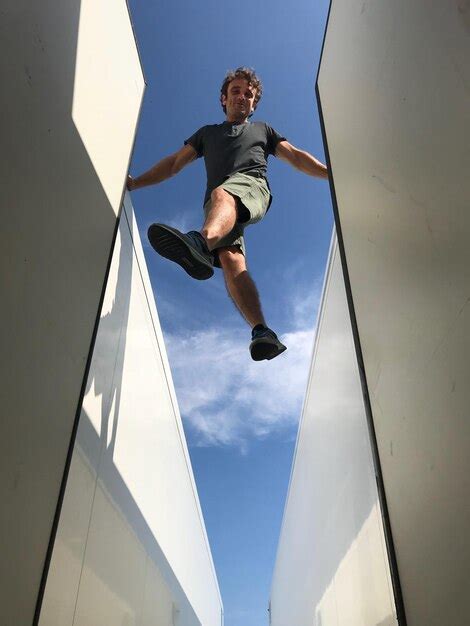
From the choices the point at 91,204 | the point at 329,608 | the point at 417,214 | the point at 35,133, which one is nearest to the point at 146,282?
the point at 91,204

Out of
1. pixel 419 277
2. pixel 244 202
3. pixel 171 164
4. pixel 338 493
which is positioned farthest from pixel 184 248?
pixel 338 493

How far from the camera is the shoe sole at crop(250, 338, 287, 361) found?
81.5 inches

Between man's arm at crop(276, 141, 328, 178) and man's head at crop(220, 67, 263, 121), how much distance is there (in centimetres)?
32

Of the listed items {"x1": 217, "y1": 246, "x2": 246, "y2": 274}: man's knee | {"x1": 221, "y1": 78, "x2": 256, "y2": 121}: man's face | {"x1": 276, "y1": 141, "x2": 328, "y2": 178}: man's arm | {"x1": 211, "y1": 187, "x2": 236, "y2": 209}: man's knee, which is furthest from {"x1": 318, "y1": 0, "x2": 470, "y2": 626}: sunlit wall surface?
{"x1": 221, "y1": 78, "x2": 256, "y2": 121}: man's face

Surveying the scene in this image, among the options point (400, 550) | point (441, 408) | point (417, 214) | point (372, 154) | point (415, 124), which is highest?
point (372, 154)

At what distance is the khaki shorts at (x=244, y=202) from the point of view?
90.4 inches

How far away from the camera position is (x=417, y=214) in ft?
3.53

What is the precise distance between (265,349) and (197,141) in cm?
145

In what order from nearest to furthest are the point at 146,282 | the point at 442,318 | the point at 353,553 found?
the point at 442,318
the point at 353,553
the point at 146,282

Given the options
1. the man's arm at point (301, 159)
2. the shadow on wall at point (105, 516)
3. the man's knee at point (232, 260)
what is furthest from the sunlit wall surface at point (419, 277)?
the man's arm at point (301, 159)

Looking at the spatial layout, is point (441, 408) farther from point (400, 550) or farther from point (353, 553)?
point (353, 553)

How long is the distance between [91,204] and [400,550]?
4.63 feet

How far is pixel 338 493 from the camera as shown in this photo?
2.42 meters

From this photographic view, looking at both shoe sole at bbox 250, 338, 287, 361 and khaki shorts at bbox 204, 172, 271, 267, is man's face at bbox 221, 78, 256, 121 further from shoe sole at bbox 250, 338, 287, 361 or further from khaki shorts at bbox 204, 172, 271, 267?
shoe sole at bbox 250, 338, 287, 361
